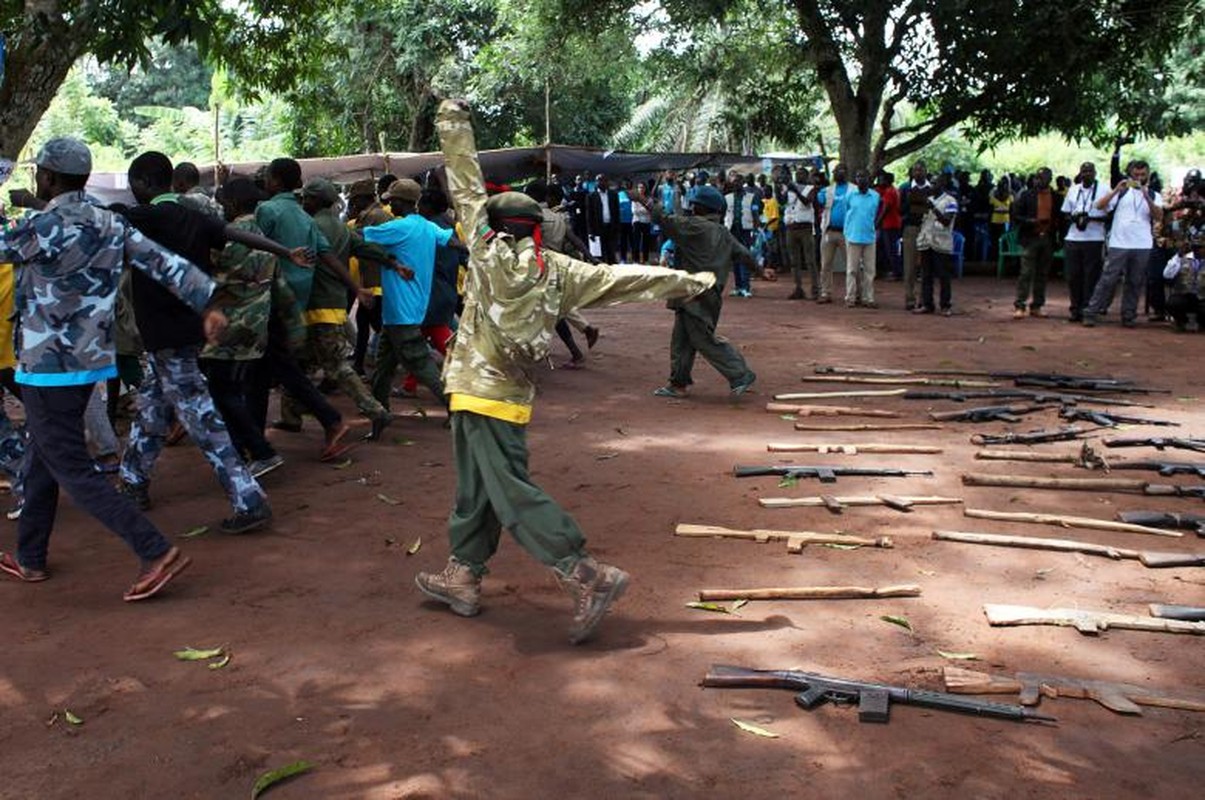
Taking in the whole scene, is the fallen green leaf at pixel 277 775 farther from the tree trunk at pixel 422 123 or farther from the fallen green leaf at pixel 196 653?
the tree trunk at pixel 422 123

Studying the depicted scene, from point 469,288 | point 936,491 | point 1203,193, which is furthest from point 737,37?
point 469,288

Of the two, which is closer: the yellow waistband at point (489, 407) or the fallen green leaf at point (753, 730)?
the fallen green leaf at point (753, 730)

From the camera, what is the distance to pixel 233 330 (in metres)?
6.49

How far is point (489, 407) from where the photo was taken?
180 inches

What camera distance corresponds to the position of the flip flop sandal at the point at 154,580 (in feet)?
16.3

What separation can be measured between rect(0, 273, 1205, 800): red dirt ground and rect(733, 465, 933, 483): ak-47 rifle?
3.0 inches

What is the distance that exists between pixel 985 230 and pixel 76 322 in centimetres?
2031

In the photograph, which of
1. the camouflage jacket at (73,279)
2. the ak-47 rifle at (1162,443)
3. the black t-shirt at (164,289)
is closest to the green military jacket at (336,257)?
the black t-shirt at (164,289)

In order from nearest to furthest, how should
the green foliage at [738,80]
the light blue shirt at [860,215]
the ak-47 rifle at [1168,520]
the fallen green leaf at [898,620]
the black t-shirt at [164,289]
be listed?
the fallen green leaf at [898,620]
the black t-shirt at [164,289]
the ak-47 rifle at [1168,520]
the light blue shirt at [860,215]
the green foliage at [738,80]

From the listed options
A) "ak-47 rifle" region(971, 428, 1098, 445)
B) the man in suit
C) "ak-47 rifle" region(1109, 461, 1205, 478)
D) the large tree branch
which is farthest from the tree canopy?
"ak-47 rifle" region(1109, 461, 1205, 478)

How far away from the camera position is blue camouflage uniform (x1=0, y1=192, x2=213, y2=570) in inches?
190

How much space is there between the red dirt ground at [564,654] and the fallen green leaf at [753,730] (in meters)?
0.03

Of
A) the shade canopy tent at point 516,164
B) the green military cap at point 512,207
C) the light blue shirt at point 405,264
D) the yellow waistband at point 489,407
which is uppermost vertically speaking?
the shade canopy tent at point 516,164

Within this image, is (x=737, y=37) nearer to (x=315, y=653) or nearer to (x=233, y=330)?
(x=233, y=330)
